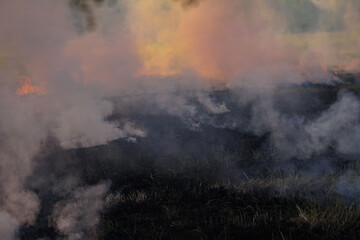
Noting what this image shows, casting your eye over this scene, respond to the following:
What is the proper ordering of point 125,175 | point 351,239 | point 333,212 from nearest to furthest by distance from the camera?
point 351,239 < point 333,212 < point 125,175

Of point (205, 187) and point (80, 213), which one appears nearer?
point (80, 213)

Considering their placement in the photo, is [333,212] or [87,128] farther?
[87,128]

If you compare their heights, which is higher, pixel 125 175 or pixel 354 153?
pixel 125 175

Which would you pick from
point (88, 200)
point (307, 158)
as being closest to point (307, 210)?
point (307, 158)

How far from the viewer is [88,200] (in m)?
9.98

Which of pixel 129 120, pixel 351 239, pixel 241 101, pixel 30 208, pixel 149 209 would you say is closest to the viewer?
pixel 351 239

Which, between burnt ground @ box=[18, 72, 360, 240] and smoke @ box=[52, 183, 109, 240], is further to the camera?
smoke @ box=[52, 183, 109, 240]

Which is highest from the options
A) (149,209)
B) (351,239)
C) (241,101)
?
(241,101)

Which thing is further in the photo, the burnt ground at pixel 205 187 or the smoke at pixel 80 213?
the smoke at pixel 80 213

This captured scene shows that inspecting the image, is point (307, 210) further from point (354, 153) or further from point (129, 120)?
point (129, 120)

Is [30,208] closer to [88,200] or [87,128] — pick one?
[88,200]

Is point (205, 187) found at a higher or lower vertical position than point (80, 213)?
lower

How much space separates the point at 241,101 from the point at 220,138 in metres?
6.15

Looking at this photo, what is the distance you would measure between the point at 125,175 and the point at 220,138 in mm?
4985
